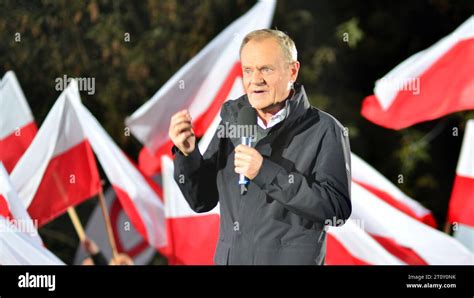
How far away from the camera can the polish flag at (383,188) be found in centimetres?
584

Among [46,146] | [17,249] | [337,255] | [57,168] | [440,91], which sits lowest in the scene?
[337,255]

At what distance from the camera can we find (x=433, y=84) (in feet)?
19.2

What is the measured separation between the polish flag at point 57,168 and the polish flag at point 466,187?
178 centimetres

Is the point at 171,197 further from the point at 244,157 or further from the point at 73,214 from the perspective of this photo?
the point at 244,157

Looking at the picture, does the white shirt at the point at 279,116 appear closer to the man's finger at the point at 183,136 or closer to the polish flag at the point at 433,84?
the man's finger at the point at 183,136

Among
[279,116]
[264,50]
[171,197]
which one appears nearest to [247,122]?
[279,116]

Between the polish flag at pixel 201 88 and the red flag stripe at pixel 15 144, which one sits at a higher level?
the polish flag at pixel 201 88

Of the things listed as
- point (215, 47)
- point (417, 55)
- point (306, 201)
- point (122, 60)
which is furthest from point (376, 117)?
point (306, 201)

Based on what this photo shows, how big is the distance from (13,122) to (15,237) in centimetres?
66

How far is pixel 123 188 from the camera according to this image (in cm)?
586

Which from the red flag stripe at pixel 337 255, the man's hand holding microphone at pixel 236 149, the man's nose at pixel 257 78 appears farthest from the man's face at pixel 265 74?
the red flag stripe at pixel 337 255

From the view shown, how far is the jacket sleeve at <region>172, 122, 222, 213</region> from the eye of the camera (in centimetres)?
441

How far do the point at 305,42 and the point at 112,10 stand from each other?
41.8 inches

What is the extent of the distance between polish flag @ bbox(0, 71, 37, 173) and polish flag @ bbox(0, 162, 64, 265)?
0.55 feet
